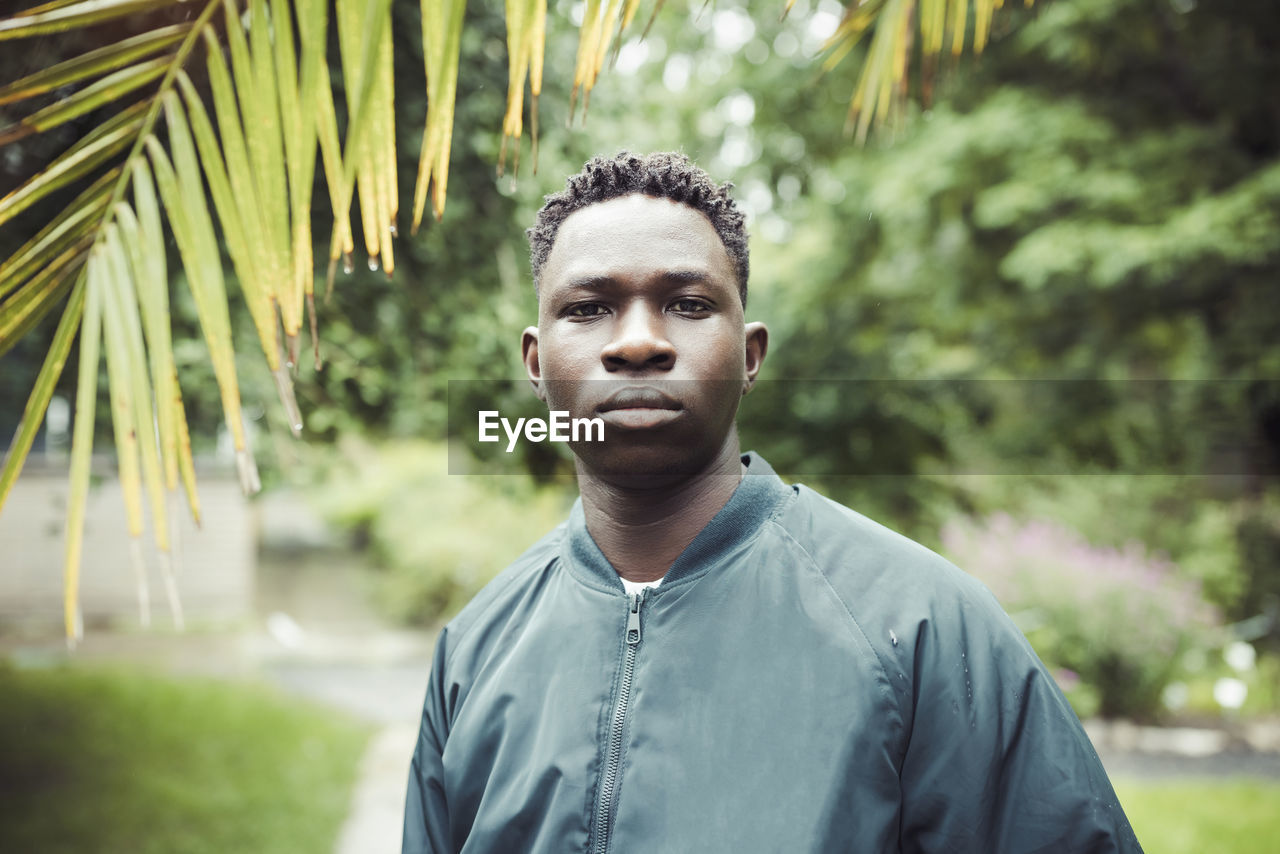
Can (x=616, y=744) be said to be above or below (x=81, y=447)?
below

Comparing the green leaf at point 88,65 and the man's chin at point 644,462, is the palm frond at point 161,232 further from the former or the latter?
the man's chin at point 644,462

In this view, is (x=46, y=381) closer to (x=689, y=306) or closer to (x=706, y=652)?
(x=689, y=306)

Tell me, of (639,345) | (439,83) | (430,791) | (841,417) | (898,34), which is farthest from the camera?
(841,417)

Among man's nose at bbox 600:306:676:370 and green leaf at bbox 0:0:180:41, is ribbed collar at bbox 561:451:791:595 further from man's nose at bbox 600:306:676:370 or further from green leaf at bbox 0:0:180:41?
green leaf at bbox 0:0:180:41

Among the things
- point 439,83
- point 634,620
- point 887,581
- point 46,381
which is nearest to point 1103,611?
point 887,581

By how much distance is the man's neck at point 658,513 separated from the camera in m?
1.44

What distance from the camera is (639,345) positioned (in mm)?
1267

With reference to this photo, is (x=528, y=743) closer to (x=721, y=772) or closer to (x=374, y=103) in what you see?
(x=721, y=772)

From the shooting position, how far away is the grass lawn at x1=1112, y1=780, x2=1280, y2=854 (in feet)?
14.6

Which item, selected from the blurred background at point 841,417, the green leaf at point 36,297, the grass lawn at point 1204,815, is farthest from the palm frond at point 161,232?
the grass lawn at point 1204,815

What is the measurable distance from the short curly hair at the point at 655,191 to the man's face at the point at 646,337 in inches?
0.9

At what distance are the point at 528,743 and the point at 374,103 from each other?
3.08ft

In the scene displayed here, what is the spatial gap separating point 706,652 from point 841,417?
22.8 feet

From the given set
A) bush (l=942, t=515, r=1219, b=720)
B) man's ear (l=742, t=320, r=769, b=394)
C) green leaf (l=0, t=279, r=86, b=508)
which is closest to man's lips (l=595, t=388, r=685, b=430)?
man's ear (l=742, t=320, r=769, b=394)
